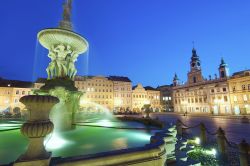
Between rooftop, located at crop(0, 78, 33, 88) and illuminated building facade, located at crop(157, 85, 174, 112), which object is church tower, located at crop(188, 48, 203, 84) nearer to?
illuminated building facade, located at crop(157, 85, 174, 112)

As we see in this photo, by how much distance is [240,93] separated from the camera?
155 feet

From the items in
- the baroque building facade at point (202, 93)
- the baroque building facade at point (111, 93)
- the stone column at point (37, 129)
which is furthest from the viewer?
the baroque building facade at point (111, 93)

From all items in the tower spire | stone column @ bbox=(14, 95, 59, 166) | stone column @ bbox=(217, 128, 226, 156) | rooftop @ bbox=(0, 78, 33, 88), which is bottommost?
stone column @ bbox=(217, 128, 226, 156)

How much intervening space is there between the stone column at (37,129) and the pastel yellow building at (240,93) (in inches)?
2181

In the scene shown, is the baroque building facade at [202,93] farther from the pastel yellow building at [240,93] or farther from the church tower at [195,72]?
the pastel yellow building at [240,93]

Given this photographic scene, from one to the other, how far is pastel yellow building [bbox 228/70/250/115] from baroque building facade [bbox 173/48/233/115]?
66.5 inches

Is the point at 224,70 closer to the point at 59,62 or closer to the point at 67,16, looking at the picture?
the point at 67,16

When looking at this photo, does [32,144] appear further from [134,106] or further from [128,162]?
[134,106]

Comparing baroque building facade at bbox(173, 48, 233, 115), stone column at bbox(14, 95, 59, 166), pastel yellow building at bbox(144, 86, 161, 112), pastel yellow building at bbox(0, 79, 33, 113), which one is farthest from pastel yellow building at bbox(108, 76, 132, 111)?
stone column at bbox(14, 95, 59, 166)

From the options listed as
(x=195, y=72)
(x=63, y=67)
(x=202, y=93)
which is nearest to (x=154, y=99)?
(x=195, y=72)

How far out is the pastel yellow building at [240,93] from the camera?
45188 mm

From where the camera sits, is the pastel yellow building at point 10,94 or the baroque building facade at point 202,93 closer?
the pastel yellow building at point 10,94

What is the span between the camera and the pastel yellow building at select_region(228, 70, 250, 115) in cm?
4519

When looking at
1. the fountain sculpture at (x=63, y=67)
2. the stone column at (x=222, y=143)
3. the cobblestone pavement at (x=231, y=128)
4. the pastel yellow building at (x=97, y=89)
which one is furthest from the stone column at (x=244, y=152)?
the pastel yellow building at (x=97, y=89)
